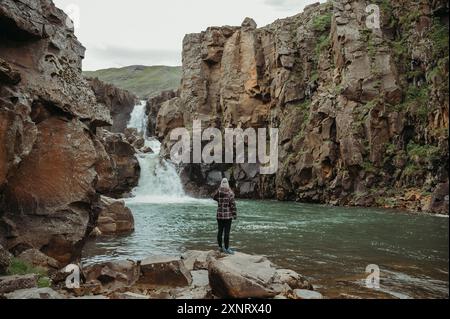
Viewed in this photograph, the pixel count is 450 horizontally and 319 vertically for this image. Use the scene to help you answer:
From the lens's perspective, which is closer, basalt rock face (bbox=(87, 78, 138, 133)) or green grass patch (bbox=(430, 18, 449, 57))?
green grass patch (bbox=(430, 18, 449, 57))

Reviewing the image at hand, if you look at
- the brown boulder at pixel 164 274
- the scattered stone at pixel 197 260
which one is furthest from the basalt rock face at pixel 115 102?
the brown boulder at pixel 164 274

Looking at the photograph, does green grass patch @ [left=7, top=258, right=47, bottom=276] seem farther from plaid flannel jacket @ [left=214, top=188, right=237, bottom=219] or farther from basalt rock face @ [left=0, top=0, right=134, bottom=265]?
plaid flannel jacket @ [left=214, top=188, right=237, bottom=219]

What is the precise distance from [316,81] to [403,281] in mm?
39295

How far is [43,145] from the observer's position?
12773 mm

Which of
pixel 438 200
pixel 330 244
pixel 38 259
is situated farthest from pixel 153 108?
pixel 38 259

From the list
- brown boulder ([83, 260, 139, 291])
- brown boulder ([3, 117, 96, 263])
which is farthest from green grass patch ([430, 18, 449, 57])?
brown boulder ([83, 260, 139, 291])

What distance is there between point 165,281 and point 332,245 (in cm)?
927

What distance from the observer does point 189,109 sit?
2430 inches

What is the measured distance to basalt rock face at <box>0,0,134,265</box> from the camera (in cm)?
1149

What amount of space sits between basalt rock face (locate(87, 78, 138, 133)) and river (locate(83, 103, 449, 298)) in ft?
158

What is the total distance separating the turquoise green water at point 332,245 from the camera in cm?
1126

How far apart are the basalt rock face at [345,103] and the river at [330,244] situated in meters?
8.55
